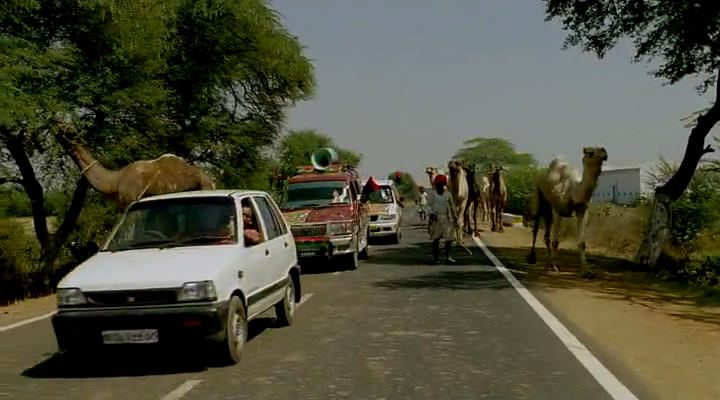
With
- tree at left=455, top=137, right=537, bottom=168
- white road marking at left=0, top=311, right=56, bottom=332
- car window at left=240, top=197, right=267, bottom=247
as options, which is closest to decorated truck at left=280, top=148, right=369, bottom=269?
white road marking at left=0, top=311, right=56, bottom=332

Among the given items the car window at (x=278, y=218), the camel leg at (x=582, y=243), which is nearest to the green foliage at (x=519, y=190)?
the camel leg at (x=582, y=243)

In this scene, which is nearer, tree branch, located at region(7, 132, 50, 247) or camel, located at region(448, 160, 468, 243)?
tree branch, located at region(7, 132, 50, 247)

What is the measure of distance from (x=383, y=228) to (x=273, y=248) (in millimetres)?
18204

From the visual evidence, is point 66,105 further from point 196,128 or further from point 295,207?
point 196,128

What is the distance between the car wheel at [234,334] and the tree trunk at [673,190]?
13.5 meters

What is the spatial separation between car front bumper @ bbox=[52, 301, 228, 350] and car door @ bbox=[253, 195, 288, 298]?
2013 millimetres

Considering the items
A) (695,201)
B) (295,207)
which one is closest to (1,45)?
(295,207)

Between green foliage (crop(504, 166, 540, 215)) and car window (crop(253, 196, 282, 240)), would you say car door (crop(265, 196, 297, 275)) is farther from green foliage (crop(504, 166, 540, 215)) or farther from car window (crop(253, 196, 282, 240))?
green foliage (crop(504, 166, 540, 215))

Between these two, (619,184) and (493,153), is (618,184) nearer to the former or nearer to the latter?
(619,184)

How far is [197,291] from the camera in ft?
29.5

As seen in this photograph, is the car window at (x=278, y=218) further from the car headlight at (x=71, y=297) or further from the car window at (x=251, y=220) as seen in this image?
the car headlight at (x=71, y=297)

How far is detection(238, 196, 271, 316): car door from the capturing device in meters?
10.1

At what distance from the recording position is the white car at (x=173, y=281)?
899 cm

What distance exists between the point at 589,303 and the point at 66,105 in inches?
427
